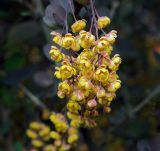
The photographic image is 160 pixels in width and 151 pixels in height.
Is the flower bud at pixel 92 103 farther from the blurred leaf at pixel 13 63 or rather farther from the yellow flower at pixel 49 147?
the blurred leaf at pixel 13 63

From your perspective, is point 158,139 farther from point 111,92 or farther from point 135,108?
point 111,92

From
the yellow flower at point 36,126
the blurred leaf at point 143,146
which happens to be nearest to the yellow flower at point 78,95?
the blurred leaf at point 143,146

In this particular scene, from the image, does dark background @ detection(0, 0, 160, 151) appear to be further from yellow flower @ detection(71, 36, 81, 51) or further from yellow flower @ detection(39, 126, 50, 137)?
yellow flower @ detection(71, 36, 81, 51)

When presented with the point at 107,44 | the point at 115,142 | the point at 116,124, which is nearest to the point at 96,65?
the point at 107,44

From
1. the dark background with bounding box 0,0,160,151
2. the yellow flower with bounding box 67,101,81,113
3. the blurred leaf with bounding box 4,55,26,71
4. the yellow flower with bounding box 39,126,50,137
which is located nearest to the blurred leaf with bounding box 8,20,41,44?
the dark background with bounding box 0,0,160,151

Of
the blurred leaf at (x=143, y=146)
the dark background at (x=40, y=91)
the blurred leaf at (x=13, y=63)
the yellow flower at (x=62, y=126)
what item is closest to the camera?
the yellow flower at (x=62, y=126)

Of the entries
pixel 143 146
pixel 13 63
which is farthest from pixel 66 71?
pixel 13 63
